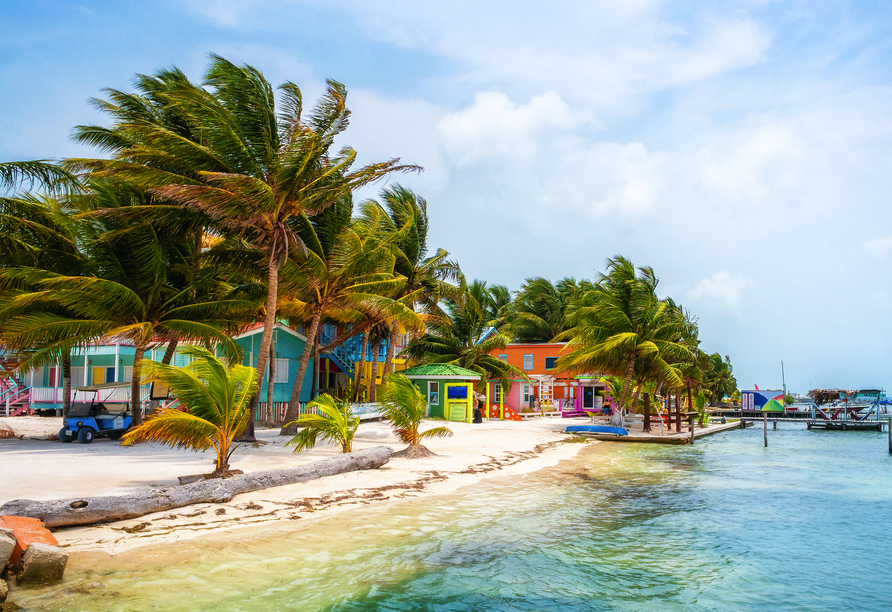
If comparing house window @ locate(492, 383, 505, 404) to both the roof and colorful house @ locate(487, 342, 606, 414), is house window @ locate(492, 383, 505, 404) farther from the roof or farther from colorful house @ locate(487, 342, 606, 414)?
the roof

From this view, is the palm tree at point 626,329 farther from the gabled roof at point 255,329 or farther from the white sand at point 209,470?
the gabled roof at point 255,329

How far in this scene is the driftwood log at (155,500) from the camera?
8023mm

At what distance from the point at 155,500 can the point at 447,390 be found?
21605mm

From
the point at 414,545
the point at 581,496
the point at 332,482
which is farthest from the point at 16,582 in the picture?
the point at 581,496

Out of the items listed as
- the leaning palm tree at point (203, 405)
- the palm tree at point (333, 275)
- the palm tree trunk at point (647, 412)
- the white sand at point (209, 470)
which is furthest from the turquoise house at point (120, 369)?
the palm tree trunk at point (647, 412)

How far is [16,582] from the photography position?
21.3 feet

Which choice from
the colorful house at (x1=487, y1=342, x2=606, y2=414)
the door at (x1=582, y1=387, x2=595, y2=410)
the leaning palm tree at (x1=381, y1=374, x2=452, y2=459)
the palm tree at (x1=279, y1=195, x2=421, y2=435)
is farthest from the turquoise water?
the door at (x1=582, y1=387, x2=595, y2=410)

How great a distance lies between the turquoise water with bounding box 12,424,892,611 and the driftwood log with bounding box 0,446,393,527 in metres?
1.55

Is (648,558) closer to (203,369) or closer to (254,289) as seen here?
(203,369)

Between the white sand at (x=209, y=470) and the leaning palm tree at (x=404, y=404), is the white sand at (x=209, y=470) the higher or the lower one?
the lower one

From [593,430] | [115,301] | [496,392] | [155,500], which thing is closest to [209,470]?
[155,500]

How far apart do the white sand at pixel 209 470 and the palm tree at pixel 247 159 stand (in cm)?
315

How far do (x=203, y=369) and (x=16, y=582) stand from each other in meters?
4.84

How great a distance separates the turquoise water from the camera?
270 inches
